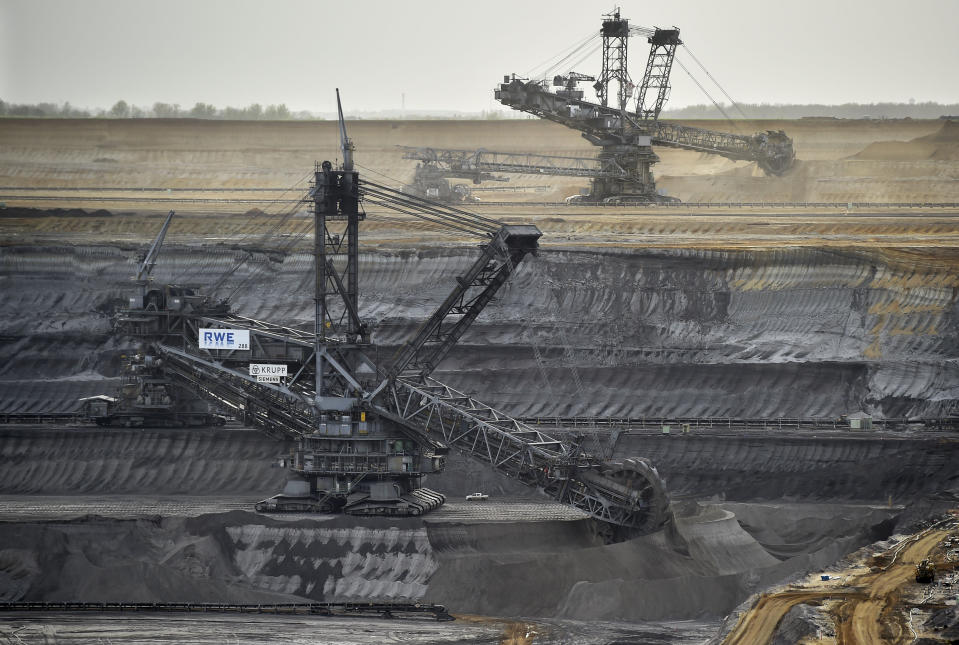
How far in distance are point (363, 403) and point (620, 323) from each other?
21479 mm

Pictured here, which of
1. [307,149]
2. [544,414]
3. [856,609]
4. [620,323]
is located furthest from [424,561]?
[307,149]

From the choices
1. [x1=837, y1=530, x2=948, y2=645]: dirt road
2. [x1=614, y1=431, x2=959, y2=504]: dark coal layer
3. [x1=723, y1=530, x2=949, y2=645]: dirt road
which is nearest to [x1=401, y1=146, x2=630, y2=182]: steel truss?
[x1=614, y1=431, x2=959, y2=504]: dark coal layer

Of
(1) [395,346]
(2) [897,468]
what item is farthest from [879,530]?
(1) [395,346]

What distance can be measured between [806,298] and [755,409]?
26.1 ft

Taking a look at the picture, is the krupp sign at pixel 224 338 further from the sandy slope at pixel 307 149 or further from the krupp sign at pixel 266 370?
the sandy slope at pixel 307 149

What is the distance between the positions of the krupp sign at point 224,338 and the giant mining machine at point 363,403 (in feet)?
0.16

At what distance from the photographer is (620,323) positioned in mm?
65625

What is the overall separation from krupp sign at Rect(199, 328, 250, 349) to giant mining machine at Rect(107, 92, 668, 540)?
2.0 inches

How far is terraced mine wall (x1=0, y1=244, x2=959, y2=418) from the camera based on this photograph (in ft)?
202

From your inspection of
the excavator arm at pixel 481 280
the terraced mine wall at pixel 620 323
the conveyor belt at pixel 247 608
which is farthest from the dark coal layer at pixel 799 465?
the conveyor belt at pixel 247 608

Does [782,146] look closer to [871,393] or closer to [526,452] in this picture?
[871,393]

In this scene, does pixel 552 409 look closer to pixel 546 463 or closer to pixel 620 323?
pixel 620 323

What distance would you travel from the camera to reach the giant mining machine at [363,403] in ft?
151

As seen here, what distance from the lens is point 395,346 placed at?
212 feet
